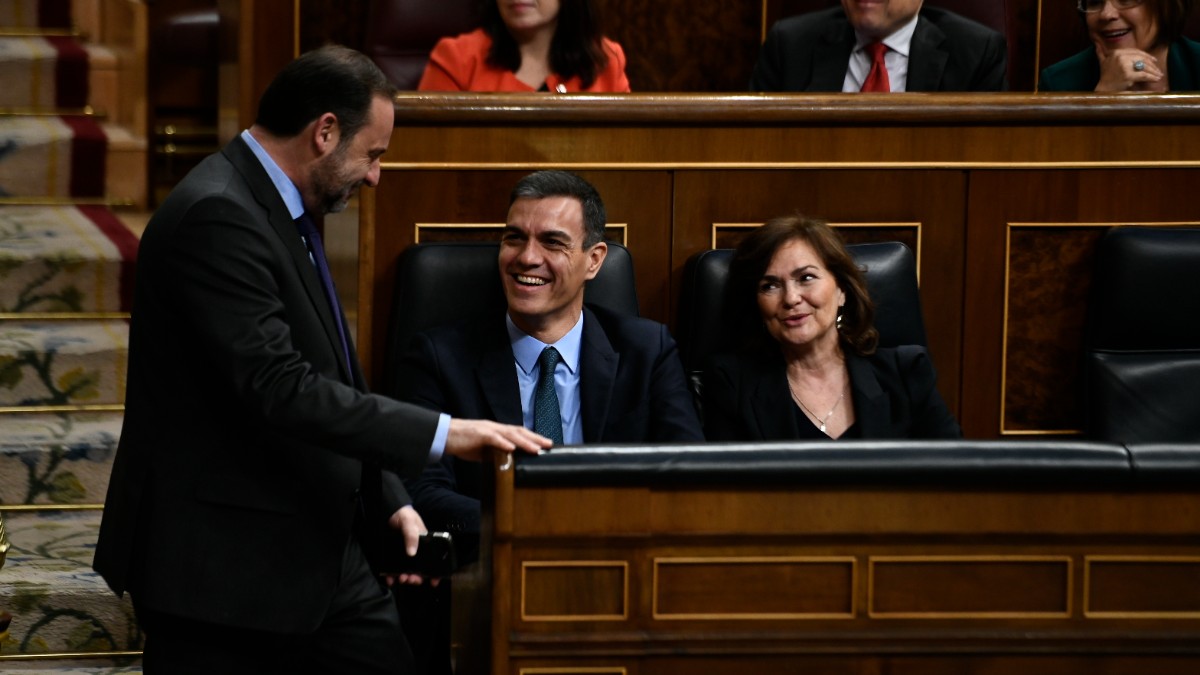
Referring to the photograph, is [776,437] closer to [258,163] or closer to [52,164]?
[258,163]

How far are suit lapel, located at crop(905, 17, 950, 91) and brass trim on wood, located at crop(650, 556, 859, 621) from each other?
1.36m

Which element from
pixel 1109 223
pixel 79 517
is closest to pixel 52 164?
pixel 79 517

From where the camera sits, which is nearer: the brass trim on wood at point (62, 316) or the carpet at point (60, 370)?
the carpet at point (60, 370)

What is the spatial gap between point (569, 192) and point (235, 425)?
0.69 metres

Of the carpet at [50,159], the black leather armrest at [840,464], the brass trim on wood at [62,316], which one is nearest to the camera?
the black leather armrest at [840,464]

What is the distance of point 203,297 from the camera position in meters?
1.57

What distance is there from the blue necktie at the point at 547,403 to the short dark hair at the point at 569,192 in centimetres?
16

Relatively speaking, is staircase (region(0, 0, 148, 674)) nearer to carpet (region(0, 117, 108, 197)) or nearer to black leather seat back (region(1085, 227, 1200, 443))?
carpet (region(0, 117, 108, 197))

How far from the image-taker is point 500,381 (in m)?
2.12

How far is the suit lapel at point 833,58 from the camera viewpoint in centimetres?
277

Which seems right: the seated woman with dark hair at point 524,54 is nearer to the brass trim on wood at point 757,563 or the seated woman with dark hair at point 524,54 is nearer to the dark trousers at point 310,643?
the dark trousers at point 310,643

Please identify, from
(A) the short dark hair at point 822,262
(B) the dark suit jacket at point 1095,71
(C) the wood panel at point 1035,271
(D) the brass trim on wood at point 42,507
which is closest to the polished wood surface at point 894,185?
(C) the wood panel at point 1035,271

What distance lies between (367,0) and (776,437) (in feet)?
5.56

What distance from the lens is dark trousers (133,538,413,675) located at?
1676 mm
